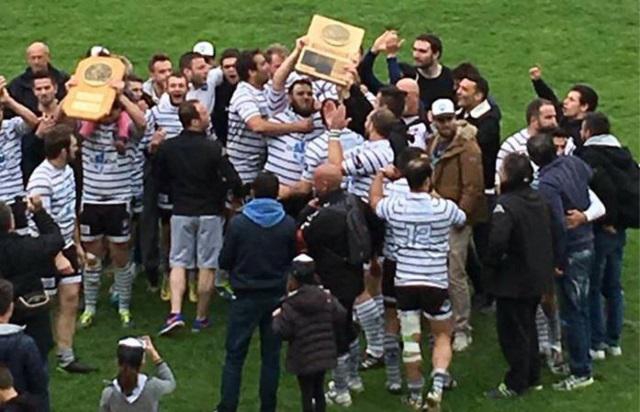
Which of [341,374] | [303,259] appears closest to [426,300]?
[341,374]

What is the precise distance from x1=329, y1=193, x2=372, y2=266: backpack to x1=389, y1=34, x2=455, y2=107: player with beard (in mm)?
2622

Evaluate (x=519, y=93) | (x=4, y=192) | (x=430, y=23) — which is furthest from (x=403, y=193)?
(x=430, y=23)

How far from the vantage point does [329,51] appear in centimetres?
1187

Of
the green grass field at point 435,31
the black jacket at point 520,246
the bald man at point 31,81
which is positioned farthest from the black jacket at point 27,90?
the green grass field at point 435,31

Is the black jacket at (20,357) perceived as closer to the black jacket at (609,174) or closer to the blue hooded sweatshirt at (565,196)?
the blue hooded sweatshirt at (565,196)

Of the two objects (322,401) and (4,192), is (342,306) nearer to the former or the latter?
(322,401)

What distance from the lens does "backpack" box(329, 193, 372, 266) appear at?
34.5 ft

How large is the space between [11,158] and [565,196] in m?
4.25

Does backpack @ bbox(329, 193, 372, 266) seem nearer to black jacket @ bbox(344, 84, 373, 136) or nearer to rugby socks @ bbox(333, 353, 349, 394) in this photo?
rugby socks @ bbox(333, 353, 349, 394)

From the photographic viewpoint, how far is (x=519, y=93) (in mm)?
18281

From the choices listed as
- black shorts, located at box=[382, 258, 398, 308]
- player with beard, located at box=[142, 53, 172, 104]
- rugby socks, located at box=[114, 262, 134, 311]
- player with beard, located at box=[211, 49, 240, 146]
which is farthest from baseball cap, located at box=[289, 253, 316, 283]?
player with beard, located at box=[142, 53, 172, 104]

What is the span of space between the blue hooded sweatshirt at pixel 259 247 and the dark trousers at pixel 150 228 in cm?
187

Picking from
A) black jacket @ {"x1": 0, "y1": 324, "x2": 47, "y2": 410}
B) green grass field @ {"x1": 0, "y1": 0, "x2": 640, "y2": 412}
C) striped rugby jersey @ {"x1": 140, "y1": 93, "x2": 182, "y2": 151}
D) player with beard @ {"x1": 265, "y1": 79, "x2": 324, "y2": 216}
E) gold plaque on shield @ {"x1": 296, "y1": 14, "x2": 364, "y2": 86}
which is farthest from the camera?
green grass field @ {"x1": 0, "y1": 0, "x2": 640, "y2": 412}

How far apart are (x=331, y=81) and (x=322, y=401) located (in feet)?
8.90
